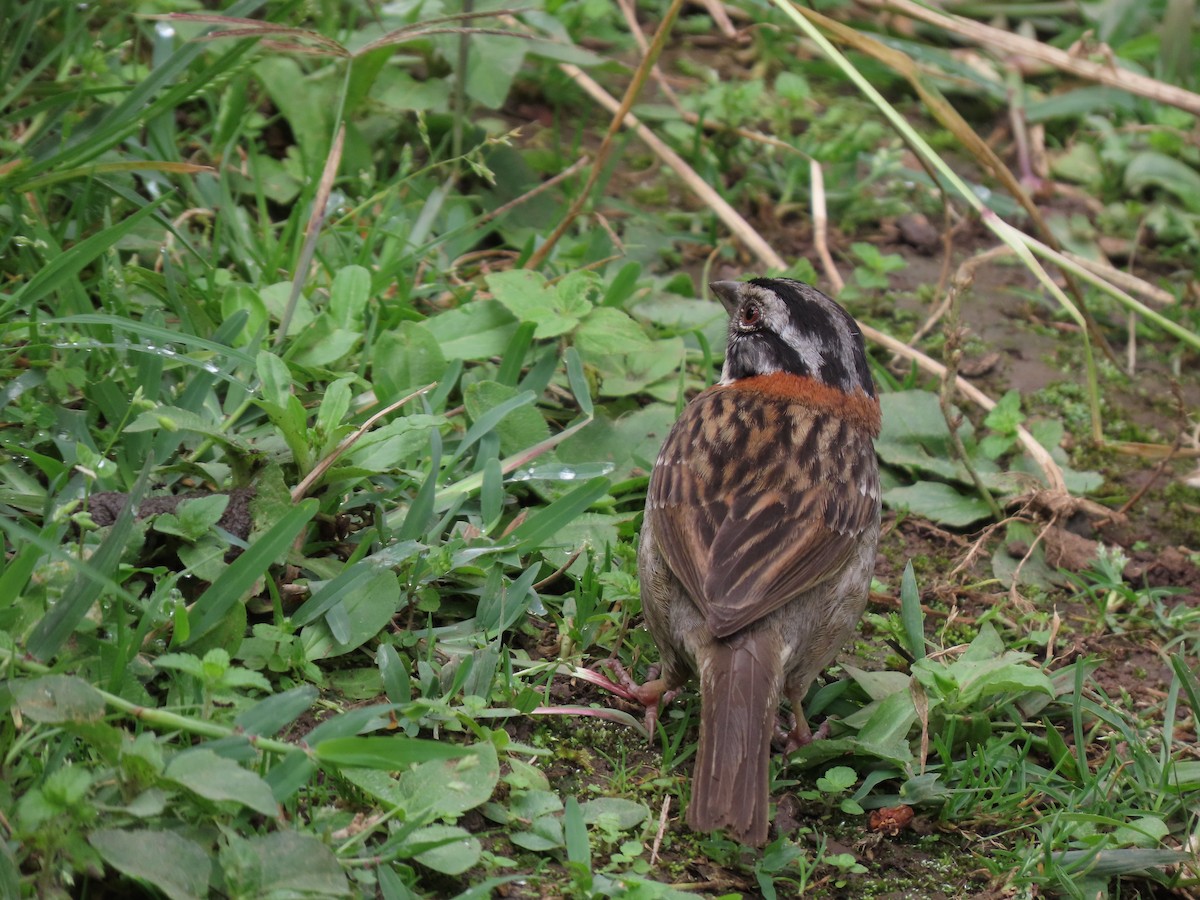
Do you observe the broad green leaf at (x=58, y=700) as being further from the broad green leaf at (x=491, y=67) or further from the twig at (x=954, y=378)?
the broad green leaf at (x=491, y=67)

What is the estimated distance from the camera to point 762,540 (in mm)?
4336

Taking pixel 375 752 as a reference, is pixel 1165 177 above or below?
above

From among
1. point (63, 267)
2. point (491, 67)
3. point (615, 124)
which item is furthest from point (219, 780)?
point (491, 67)

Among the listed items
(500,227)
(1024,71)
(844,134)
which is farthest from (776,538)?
(1024,71)

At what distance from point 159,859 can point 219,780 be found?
0.21 m

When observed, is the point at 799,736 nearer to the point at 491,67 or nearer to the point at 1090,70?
the point at 491,67

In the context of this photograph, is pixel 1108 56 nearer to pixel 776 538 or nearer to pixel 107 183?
pixel 776 538

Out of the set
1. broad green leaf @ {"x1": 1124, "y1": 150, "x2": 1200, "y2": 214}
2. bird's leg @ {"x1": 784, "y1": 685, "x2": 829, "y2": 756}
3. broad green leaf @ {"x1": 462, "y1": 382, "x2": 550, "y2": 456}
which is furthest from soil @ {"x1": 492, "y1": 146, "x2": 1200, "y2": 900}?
broad green leaf @ {"x1": 462, "y1": 382, "x2": 550, "y2": 456}

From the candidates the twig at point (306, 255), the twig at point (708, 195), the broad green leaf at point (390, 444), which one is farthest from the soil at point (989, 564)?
the twig at point (306, 255)

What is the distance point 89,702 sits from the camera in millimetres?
3205

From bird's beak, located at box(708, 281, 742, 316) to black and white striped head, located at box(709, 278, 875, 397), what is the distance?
0.11 meters

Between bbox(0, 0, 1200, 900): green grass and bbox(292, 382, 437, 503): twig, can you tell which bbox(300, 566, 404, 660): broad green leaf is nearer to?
bbox(0, 0, 1200, 900): green grass

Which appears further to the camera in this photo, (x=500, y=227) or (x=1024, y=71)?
(x=1024, y=71)

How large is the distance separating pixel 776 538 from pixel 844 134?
14.0 feet
